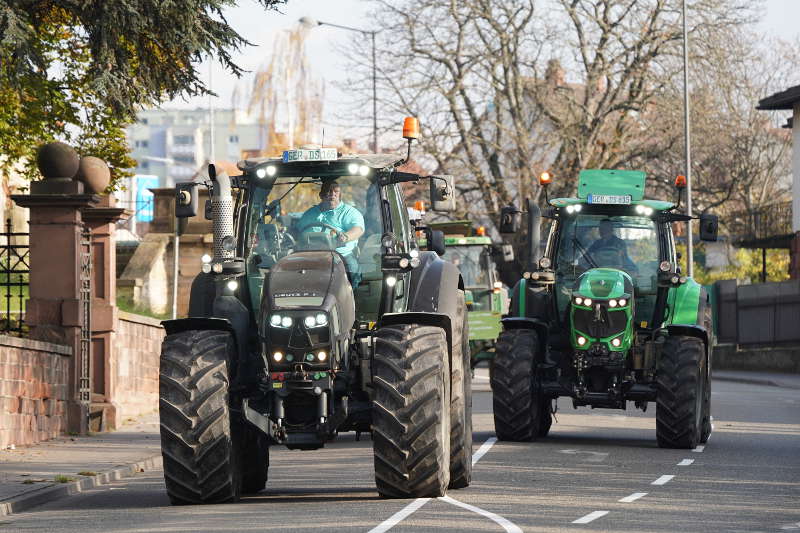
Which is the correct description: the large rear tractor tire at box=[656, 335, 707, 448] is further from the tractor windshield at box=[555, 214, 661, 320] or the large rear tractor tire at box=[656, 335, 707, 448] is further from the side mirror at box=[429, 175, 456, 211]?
the side mirror at box=[429, 175, 456, 211]

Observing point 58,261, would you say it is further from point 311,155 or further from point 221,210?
point 311,155

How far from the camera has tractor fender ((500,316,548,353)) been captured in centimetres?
1892

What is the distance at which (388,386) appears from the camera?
11766 millimetres

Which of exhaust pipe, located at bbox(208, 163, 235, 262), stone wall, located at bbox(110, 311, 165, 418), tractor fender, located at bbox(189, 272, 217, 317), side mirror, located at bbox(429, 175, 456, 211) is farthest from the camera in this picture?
stone wall, located at bbox(110, 311, 165, 418)

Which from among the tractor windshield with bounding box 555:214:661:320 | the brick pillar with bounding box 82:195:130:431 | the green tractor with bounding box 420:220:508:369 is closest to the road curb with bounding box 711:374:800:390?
the green tractor with bounding box 420:220:508:369

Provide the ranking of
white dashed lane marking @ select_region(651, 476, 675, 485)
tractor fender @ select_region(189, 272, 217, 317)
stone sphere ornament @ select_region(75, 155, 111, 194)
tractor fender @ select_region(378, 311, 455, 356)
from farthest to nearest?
stone sphere ornament @ select_region(75, 155, 111, 194)
white dashed lane marking @ select_region(651, 476, 675, 485)
tractor fender @ select_region(189, 272, 217, 317)
tractor fender @ select_region(378, 311, 455, 356)

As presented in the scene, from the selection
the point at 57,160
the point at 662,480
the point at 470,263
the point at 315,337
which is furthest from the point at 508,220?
the point at 470,263

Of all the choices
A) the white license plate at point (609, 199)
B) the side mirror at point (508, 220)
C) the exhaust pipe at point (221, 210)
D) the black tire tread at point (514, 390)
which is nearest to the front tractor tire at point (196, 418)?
the exhaust pipe at point (221, 210)

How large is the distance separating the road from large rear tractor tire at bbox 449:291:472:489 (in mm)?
210

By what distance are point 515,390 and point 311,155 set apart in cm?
592

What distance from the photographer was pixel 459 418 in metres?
13.0

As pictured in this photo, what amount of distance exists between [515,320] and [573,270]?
3.56ft

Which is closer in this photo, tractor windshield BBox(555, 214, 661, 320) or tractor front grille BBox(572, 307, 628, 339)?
tractor front grille BBox(572, 307, 628, 339)

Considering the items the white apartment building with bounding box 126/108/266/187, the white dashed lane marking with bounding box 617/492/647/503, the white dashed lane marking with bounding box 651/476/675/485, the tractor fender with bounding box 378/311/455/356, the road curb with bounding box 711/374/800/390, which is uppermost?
the white apartment building with bounding box 126/108/266/187
